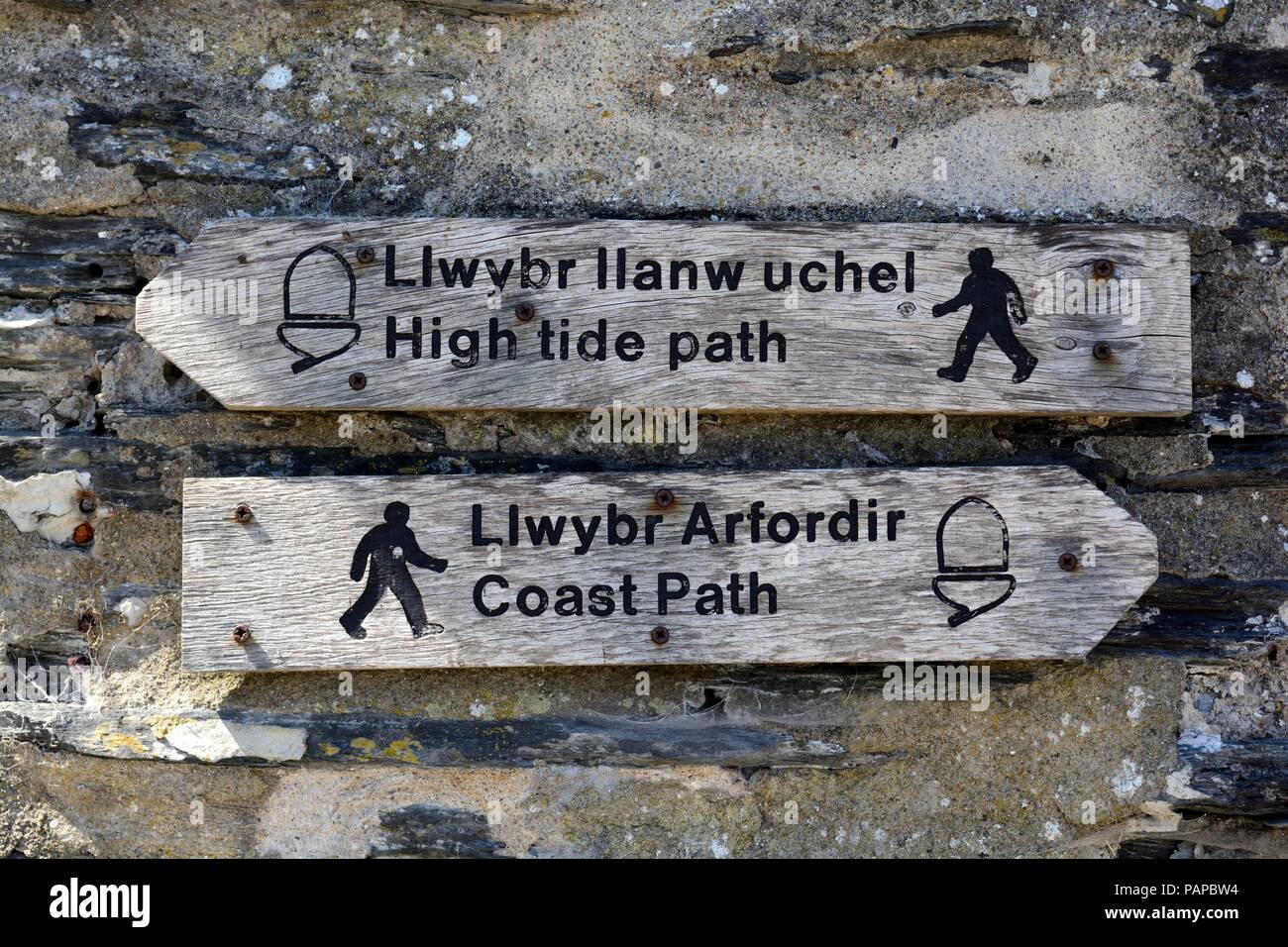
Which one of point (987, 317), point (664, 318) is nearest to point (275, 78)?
point (664, 318)

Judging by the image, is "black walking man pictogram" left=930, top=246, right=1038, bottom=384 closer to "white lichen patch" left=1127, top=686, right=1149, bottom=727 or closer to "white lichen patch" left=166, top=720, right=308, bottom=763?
"white lichen patch" left=1127, top=686, right=1149, bottom=727

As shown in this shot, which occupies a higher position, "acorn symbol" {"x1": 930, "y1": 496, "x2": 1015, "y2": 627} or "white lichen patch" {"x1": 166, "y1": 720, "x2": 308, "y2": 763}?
"acorn symbol" {"x1": 930, "y1": 496, "x2": 1015, "y2": 627}

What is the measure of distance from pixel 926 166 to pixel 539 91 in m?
0.95

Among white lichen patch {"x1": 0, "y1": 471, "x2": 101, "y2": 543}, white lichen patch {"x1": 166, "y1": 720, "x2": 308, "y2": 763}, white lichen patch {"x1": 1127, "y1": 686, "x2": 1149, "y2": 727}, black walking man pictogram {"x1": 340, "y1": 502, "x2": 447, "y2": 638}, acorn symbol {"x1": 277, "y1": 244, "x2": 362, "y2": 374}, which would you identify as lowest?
white lichen patch {"x1": 166, "y1": 720, "x2": 308, "y2": 763}

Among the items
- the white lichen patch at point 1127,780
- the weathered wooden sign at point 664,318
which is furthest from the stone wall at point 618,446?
the weathered wooden sign at point 664,318

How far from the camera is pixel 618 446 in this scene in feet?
8.05

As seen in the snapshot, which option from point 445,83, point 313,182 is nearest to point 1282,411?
point 445,83

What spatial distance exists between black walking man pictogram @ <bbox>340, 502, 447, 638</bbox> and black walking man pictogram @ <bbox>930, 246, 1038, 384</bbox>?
1.27m

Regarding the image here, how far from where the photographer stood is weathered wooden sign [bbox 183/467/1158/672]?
232 centimetres

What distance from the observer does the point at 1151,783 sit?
2.43 metres

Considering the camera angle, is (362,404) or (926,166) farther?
(926,166)

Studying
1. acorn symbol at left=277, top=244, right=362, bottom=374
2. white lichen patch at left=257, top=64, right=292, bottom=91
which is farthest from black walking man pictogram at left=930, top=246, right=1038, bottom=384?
white lichen patch at left=257, top=64, right=292, bottom=91

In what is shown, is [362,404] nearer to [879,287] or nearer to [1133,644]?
[879,287]

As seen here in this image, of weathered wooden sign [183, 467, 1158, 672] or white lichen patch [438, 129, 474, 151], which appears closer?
weathered wooden sign [183, 467, 1158, 672]
